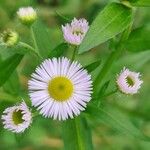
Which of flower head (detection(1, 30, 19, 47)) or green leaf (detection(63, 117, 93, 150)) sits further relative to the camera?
green leaf (detection(63, 117, 93, 150))

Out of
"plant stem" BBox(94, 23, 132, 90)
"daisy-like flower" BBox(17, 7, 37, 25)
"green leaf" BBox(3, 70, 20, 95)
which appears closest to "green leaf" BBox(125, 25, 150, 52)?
"plant stem" BBox(94, 23, 132, 90)

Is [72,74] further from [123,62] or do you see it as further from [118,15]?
[123,62]

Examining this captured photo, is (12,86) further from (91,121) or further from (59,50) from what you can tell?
(91,121)

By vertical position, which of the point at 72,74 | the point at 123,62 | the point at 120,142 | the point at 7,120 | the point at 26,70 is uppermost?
the point at 26,70

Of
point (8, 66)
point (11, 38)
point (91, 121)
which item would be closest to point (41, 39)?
point (8, 66)

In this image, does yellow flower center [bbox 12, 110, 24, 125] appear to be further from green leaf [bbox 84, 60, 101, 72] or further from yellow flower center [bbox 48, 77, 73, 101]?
green leaf [bbox 84, 60, 101, 72]

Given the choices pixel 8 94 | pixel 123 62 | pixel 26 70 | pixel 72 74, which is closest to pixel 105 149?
pixel 26 70
